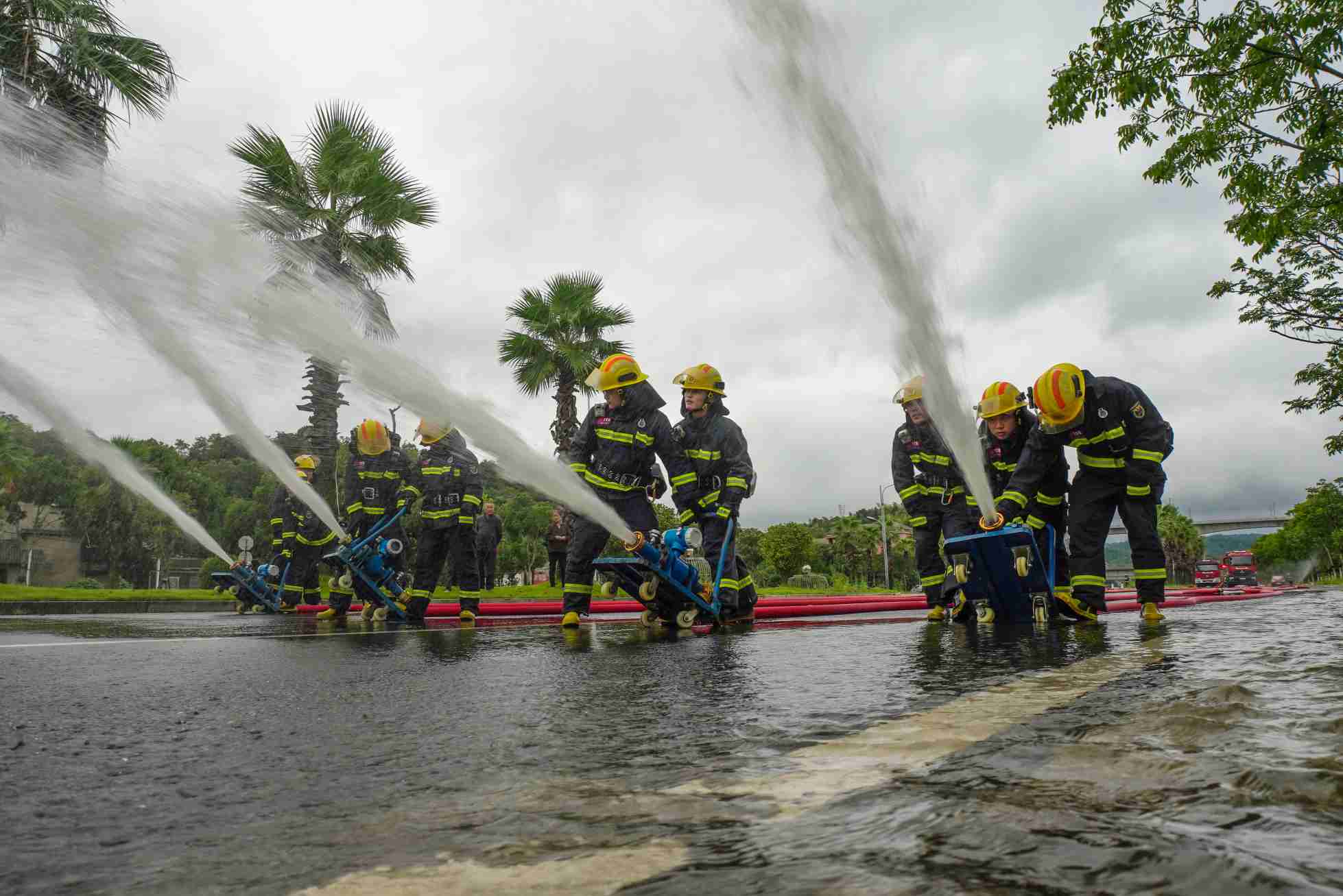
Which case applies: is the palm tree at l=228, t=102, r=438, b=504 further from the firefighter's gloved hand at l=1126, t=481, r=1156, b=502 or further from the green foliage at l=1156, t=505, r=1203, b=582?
the green foliage at l=1156, t=505, r=1203, b=582

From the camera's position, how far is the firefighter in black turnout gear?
13.7 metres

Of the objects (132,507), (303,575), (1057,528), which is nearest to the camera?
(1057,528)

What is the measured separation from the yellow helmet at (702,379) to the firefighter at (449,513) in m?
2.88

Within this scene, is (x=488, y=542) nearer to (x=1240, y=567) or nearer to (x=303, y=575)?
(x=303, y=575)

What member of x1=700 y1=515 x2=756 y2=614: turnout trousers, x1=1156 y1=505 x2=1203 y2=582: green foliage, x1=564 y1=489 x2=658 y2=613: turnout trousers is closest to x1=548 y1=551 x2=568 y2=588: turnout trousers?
x1=700 y1=515 x2=756 y2=614: turnout trousers

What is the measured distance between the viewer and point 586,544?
23.1 feet

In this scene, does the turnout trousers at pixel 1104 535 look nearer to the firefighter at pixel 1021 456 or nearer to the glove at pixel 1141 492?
the glove at pixel 1141 492

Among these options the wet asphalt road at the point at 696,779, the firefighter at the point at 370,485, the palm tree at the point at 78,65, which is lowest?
the wet asphalt road at the point at 696,779

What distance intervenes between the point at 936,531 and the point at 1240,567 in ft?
140

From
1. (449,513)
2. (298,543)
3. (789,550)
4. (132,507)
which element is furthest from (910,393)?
(789,550)

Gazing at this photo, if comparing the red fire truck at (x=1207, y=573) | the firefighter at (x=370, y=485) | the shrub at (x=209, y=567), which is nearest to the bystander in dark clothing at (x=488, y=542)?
the firefighter at (x=370, y=485)

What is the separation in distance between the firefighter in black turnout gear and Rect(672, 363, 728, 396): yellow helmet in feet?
26.4

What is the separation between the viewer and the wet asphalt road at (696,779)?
1.07m

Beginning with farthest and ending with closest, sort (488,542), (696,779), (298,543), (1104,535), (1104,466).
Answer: (488,542) < (298,543) < (1104,535) < (1104,466) < (696,779)
